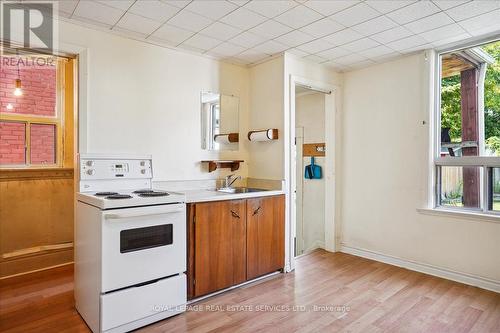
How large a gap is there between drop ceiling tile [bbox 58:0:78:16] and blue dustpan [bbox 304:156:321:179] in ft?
11.1

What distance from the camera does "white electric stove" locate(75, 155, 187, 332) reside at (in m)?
2.07

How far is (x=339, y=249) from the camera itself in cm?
411

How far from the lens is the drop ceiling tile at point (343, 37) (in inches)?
111

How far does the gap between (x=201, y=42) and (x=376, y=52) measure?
6.28ft

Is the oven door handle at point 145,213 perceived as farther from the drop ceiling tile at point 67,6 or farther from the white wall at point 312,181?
the white wall at point 312,181

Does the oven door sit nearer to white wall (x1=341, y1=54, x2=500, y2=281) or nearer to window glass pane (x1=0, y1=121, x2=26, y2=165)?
window glass pane (x1=0, y1=121, x2=26, y2=165)

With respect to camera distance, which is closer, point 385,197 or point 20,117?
point 20,117

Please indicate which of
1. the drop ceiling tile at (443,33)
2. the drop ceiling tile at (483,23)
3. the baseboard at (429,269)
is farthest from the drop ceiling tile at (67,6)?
the baseboard at (429,269)

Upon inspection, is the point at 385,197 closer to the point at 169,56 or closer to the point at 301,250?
the point at 301,250

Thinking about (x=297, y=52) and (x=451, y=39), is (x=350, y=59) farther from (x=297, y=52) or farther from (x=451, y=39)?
(x=451, y=39)

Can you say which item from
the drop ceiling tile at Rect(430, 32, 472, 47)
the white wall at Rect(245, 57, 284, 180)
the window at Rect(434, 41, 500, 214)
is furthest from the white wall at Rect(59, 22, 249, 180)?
the window at Rect(434, 41, 500, 214)

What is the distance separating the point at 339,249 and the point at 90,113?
3.40 m

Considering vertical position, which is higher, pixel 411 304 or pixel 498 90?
pixel 498 90

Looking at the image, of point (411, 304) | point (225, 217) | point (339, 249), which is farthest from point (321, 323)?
point (339, 249)
